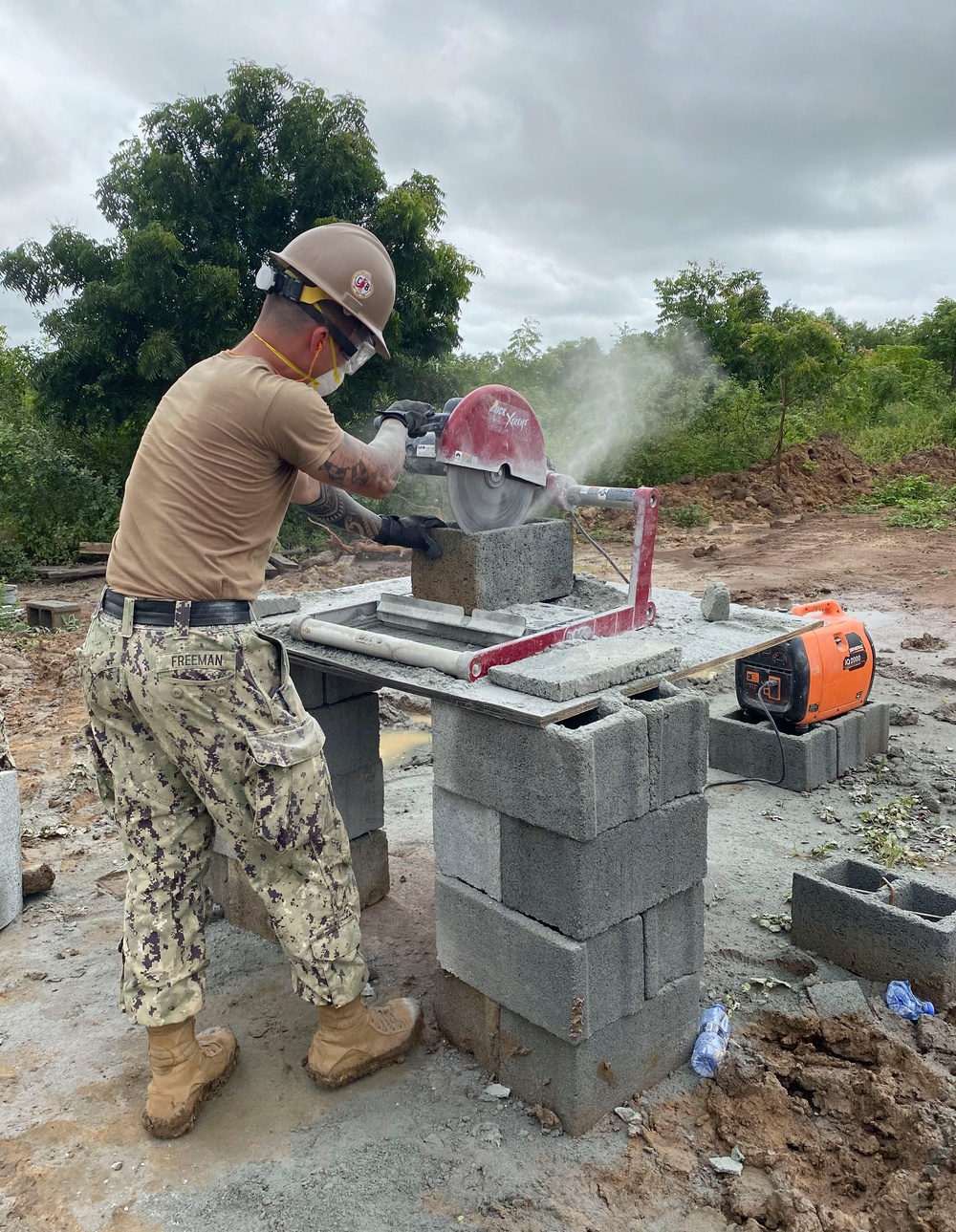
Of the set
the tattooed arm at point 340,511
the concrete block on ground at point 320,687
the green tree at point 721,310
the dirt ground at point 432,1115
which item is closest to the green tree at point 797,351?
the green tree at point 721,310

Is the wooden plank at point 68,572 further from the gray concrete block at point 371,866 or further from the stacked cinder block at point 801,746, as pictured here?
the gray concrete block at point 371,866

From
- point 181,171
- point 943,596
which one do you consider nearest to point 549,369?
point 181,171

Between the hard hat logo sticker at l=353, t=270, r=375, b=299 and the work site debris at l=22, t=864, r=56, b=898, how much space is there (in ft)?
9.89

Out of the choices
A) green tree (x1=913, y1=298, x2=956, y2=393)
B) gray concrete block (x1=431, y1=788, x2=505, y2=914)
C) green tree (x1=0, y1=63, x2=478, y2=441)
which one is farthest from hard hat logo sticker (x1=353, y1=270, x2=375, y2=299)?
green tree (x1=913, y1=298, x2=956, y2=393)

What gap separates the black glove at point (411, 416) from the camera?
2895 mm

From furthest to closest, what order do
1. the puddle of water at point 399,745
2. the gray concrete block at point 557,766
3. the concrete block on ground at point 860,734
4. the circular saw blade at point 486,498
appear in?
the puddle of water at point 399,745 < the concrete block on ground at point 860,734 < the circular saw blade at point 486,498 < the gray concrete block at point 557,766

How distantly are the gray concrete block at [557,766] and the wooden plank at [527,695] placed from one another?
0.08 meters

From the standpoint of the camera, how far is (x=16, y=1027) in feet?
10.6

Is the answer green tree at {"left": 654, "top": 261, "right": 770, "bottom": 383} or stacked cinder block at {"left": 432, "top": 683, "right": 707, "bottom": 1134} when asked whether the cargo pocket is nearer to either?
stacked cinder block at {"left": 432, "top": 683, "right": 707, "bottom": 1134}

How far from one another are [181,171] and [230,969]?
1217 cm

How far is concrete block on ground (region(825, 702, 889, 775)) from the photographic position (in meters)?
5.31

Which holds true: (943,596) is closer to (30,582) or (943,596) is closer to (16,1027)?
(16,1027)

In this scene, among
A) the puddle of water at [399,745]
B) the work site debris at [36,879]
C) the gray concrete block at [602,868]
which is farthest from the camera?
the puddle of water at [399,745]

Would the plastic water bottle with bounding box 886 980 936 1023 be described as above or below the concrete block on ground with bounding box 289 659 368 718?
below
